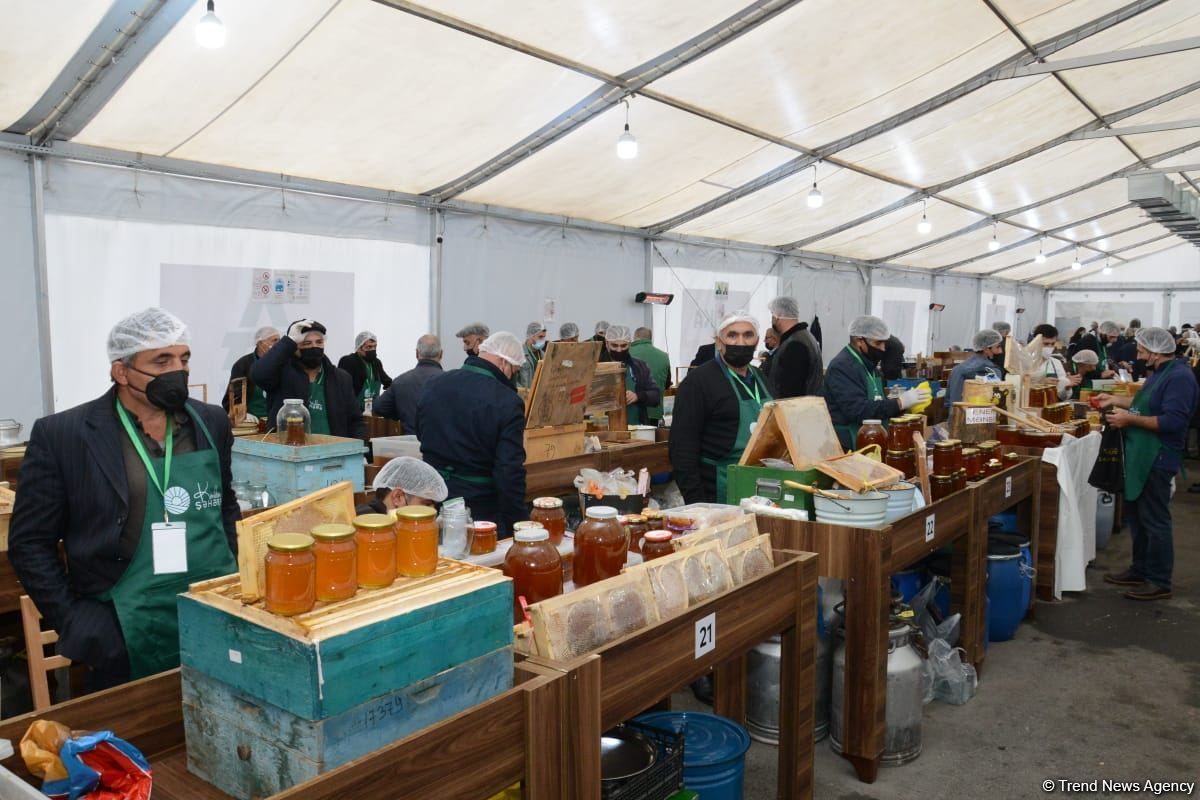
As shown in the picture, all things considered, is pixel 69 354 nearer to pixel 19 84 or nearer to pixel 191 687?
pixel 19 84

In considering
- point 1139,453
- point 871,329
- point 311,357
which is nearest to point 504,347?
point 311,357

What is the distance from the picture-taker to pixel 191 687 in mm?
1620

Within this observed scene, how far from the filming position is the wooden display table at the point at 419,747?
1.41 m

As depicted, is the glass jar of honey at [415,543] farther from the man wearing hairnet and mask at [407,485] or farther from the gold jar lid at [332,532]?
the man wearing hairnet and mask at [407,485]

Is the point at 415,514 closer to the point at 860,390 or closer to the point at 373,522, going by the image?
the point at 373,522

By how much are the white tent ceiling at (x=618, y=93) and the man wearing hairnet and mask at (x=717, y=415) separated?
249 centimetres

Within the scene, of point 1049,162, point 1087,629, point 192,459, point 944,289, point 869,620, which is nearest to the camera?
point 192,459

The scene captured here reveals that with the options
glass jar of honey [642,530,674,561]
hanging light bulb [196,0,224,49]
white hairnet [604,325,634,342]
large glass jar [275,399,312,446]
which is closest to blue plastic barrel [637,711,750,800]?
glass jar of honey [642,530,674,561]

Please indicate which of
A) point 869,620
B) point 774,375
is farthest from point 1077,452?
point 869,620

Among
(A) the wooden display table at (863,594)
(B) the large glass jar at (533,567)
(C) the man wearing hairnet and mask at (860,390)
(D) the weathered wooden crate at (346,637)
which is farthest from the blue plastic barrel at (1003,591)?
(D) the weathered wooden crate at (346,637)

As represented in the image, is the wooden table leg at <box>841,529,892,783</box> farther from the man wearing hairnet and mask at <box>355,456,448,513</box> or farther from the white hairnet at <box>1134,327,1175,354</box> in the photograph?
the white hairnet at <box>1134,327,1175,354</box>

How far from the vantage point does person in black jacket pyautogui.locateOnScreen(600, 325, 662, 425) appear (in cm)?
693

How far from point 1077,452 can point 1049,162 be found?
7.03 metres

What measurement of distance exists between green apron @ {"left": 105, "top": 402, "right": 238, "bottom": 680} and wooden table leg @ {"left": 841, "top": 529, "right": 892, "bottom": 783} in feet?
6.96
